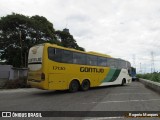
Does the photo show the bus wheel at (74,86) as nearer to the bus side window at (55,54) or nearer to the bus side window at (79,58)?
the bus side window at (79,58)

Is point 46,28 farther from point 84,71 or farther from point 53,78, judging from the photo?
point 53,78

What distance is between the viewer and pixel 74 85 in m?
18.0

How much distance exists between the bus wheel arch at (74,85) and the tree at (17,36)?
75.1 feet

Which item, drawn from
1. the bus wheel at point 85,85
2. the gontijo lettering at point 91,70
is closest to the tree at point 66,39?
the gontijo lettering at point 91,70

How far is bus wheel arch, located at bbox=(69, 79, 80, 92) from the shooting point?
57.8 ft

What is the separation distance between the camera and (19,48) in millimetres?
39844

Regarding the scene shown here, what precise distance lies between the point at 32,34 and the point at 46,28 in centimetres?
313

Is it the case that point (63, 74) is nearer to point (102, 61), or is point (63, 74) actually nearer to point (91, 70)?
point (91, 70)

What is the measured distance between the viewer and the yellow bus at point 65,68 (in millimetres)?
15531

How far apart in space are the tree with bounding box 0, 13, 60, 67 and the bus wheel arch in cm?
2289

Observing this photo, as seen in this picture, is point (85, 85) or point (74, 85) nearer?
point (74, 85)

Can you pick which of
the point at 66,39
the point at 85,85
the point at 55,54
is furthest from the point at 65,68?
the point at 66,39

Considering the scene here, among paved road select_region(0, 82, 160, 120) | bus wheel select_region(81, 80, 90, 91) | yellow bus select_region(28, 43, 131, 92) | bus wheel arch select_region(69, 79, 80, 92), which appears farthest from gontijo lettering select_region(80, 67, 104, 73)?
paved road select_region(0, 82, 160, 120)

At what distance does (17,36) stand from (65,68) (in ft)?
84.1
